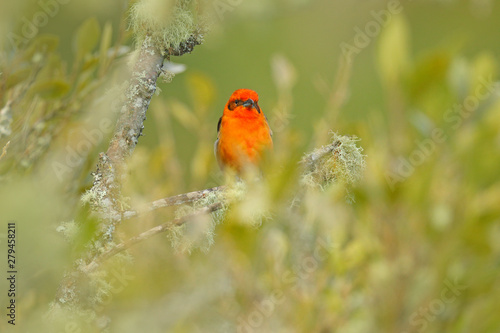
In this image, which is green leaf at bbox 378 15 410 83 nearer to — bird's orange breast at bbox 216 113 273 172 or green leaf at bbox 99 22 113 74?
green leaf at bbox 99 22 113 74

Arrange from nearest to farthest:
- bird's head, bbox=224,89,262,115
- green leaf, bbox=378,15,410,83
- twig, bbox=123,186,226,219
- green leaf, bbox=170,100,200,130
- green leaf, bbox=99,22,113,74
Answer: green leaf, bbox=378,15,410,83
twig, bbox=123,186,226,219
green leaf, bbox=99,22,113,74
green leaf, bbox=170,100,200,130
bird's head, bbox=224,89,262,115

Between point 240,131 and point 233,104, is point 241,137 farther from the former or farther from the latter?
point 233,104

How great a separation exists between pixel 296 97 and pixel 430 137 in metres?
2.49

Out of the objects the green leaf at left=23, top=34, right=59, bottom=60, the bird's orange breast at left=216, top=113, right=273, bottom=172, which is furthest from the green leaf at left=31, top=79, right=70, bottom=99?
the bird's orange breast at left=216, top=113, right=273, bottom=172

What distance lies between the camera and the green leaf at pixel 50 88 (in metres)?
0.76

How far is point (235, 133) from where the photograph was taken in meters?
1.50

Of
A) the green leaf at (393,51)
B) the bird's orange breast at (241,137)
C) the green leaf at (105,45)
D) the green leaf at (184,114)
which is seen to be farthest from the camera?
the bird's orange breast at (241,137)

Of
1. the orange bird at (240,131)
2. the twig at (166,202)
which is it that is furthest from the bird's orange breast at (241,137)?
the twig at (166,202)

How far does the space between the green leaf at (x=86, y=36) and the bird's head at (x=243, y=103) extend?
2.28 feet

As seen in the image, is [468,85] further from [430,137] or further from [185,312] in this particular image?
[185,312]

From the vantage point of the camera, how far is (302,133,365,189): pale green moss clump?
851 millimetres

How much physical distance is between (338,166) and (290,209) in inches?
4.0

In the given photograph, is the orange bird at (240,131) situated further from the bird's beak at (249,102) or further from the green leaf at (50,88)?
the green leaf at (50,88)

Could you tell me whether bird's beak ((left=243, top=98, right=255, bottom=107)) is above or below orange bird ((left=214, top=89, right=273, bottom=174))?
above
